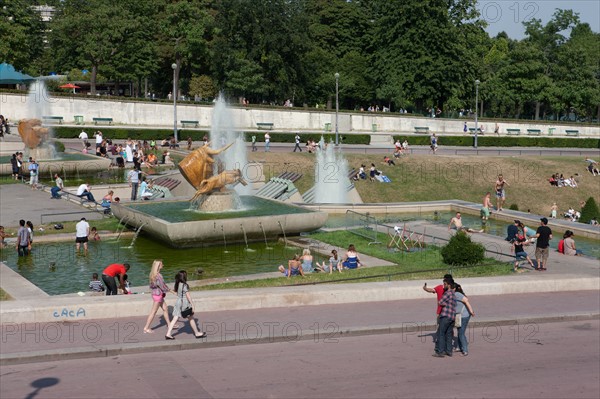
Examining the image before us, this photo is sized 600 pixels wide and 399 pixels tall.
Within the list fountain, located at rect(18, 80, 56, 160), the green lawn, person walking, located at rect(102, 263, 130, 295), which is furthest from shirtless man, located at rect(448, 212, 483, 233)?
fountain, located at rect(18, 80, 56, 160)

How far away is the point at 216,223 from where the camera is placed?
27922 mm

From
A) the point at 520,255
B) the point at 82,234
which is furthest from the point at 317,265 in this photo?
the point at 82,234

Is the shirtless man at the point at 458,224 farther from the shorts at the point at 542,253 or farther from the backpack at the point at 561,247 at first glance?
the shorts at the point at 542,253

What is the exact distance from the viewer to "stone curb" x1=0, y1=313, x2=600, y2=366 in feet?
47.7

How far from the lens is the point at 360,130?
7525 cm

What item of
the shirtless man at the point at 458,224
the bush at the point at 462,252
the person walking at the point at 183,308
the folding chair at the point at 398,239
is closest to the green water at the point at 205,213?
the folding chair at the point at 398,239

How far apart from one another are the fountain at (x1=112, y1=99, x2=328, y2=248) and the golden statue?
1570 centimetres

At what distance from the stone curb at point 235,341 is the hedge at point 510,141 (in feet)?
164

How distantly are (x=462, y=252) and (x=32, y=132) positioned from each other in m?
28.8

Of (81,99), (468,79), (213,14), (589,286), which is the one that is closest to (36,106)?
(81,99)

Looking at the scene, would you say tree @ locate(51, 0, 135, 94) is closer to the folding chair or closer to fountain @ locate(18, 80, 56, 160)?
fountain @ locate(18, 80, 56, 160)

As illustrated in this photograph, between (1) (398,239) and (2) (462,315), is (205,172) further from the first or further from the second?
(2) (462,315)

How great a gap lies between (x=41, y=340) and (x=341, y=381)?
17.7 ft

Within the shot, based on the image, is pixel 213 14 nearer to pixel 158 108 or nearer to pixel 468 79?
pixel 158 108
